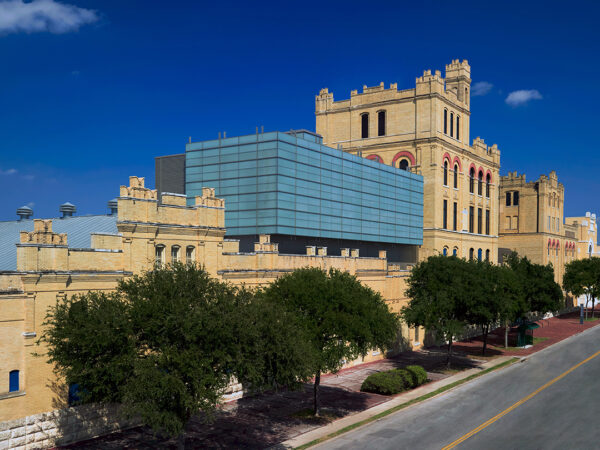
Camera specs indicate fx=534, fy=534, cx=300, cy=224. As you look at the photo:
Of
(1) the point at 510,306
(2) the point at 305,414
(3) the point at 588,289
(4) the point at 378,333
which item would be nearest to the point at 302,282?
(4) the point at 378,333

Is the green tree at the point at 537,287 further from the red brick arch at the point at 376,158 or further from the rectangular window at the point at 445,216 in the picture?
the red brick arch at the point at 376,158

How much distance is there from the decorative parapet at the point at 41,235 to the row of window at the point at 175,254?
4941 mm

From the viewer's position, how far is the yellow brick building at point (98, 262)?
2170 centimetres

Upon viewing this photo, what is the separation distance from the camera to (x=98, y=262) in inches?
979

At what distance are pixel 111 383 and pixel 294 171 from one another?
108ft

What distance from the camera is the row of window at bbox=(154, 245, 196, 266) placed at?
91.2 ft

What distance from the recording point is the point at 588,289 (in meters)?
82.0

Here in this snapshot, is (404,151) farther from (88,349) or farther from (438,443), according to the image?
(88,349)

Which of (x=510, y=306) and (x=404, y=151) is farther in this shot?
(x=404, y=151)

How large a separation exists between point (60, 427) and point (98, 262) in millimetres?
7268

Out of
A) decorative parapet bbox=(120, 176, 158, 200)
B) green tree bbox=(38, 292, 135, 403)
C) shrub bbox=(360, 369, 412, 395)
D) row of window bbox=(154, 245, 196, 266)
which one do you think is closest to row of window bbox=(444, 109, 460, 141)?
shrub bbox=(360, 369, 412, 395)

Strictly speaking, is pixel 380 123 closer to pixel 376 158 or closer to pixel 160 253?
pixel 376 158

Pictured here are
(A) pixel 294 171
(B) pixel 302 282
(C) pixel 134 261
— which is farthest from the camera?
(A) pixel 294 171

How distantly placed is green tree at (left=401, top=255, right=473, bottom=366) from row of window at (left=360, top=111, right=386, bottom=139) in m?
30.9
